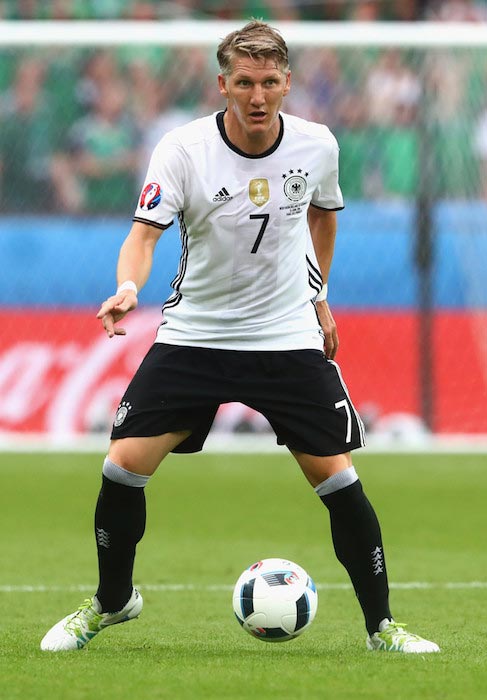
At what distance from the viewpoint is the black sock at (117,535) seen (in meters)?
5.35

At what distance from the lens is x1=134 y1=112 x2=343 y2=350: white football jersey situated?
5238 mm

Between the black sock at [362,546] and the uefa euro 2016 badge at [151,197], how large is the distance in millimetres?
1256

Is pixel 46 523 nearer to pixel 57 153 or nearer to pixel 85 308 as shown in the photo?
pixel 85 308

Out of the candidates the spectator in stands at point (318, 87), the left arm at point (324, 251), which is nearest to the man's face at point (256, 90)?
the left arm at point (324, 251)

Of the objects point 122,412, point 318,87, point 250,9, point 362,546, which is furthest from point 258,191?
point 250,9

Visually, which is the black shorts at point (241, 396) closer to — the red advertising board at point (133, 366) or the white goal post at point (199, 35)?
the red advertising board at point (133, 366)

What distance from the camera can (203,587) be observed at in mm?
7469

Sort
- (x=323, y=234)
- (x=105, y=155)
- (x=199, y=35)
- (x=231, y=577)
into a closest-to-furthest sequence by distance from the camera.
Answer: (x=323, y=234) < (x=231, y=577) < (x=199, y=35) < (x=105, y=155)

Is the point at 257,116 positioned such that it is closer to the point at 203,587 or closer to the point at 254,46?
the point at 254,46

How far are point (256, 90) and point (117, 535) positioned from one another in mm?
A: 1721

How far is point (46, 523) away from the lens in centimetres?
994

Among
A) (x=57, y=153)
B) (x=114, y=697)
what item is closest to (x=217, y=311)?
(x=114, y=697)

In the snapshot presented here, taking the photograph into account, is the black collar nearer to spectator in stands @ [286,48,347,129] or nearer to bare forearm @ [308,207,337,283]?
bare forearm @ [308,207,337,283]

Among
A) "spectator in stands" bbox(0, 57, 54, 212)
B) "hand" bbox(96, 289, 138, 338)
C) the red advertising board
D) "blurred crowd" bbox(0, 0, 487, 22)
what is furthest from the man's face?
"blurred crowd" bbox(0, 0, 487, 22)
